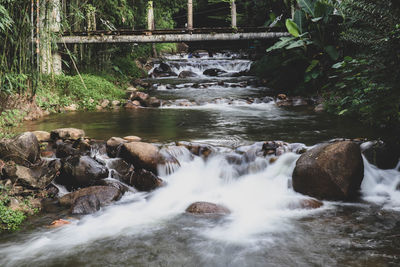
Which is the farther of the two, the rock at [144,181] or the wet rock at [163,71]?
the wet rock at [163,71]

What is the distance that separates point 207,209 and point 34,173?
257cm

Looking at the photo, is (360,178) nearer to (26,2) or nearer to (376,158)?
(376,158)

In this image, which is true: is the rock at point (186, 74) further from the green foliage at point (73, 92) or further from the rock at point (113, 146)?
the rock at point (113, 146)

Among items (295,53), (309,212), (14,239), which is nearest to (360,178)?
(309,212)

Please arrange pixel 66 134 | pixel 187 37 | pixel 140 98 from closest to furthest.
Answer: pixel 66 134
pixel 140 98
pixel 187 37

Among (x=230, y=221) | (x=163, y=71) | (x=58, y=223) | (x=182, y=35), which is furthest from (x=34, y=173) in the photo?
(x=163, y=71)

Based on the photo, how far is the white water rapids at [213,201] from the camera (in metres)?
3.88

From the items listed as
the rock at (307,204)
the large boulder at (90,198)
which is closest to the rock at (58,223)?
the large boulder at (90,198)

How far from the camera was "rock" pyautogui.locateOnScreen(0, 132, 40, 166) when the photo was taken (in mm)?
5030

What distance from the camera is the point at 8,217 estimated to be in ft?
13.3

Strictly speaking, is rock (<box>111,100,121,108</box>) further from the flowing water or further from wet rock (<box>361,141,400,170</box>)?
wet rock (<box>361,141,400,170</box>)

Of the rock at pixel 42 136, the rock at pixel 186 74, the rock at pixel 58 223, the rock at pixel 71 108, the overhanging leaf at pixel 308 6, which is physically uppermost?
the overhanging leaf at pixel 308 6

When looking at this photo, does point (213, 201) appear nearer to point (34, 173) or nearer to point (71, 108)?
point (34, 173)

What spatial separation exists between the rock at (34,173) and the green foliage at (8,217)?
0.44 metres
